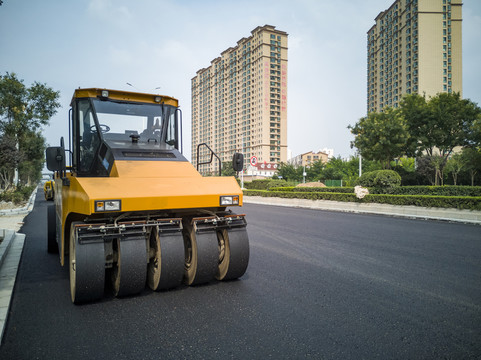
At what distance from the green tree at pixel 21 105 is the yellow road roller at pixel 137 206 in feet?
61.2

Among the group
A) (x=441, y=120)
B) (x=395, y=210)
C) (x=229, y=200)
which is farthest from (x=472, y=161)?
(x=229, y=200)

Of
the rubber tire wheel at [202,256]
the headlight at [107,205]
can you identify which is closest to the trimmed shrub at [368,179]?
the rubber tire wheel at [202,256]

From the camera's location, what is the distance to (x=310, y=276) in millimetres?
5484

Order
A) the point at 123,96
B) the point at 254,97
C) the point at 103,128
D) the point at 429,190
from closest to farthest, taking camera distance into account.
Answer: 1. the point at 103,128
2. the point at 123,96
3. the point at 429,190
4. the point at 254,97

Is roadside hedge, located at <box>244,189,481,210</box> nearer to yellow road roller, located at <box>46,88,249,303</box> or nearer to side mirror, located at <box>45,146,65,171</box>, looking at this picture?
yellow road roller, located at <box>46,88,249,303</box>

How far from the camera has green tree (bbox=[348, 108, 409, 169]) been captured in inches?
1153

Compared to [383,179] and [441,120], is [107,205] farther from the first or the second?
[441,120]

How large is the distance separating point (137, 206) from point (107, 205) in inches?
13.1

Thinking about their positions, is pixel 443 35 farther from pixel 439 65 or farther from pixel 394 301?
pixel 394 301

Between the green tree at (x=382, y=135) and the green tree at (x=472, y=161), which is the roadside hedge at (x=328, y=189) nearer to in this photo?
the green tree at (x=382, y=135)

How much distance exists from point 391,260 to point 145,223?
500 centimetres

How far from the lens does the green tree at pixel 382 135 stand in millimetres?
29297

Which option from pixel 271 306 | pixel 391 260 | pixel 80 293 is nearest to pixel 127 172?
pixel 80 293

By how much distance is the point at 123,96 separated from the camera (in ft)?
17.8
